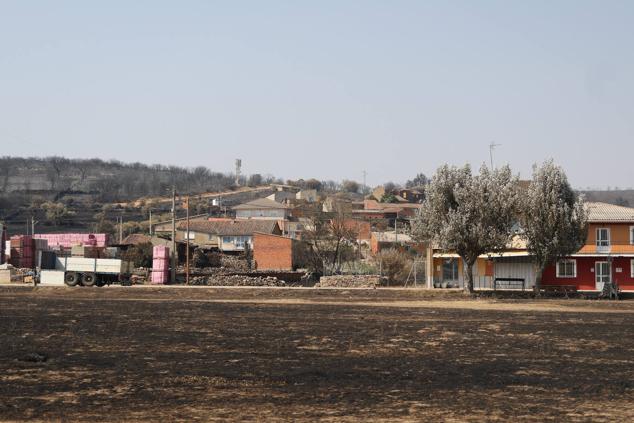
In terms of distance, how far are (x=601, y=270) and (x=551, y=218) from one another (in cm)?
1049

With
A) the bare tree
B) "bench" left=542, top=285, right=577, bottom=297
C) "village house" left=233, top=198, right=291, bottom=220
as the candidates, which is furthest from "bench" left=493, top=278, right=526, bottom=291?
"village house" left=233, top=198, right=291, bottom=220

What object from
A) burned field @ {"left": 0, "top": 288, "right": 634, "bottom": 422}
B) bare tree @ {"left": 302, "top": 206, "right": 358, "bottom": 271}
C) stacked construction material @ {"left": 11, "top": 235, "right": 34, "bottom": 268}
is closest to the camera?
burned field @ {"left": 0, "top": 288, "right": 634, "bottom": 422}

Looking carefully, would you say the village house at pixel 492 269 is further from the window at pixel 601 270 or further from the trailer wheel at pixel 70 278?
the trailer wheel at pixel 70 278

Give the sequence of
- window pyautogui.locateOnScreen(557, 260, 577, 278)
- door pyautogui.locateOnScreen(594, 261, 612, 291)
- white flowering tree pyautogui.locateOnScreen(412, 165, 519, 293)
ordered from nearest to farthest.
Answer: white flowering tree pyautogui.locateOnScreen(412, 165, 519, 293), door pyautogui.locateOnScreen(594, 261, 612, 291), window pyautogui.locateOnScreen(557, 260, 577, 278)

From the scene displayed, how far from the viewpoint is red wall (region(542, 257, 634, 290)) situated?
214 feet

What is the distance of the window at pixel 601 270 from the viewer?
65875 mm

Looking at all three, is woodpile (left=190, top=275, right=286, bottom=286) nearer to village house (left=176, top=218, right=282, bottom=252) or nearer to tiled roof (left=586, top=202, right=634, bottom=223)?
tiled roof (left=586, top=202, right=634, bottom=223)

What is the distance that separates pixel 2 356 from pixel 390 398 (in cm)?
1156

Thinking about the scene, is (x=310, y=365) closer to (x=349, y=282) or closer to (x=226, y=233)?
(x=349, y=282)

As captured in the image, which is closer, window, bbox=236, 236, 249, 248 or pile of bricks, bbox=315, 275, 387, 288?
pile of bricks, bbox=315, 275, 387, 288

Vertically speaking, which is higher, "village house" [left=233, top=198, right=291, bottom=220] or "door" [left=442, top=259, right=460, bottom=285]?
"village house" [left=233, top=198, right=291, bottom=220]

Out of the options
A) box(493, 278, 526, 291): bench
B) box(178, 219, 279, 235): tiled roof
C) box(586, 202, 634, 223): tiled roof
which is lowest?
box(493, 278, 526, 291): bench

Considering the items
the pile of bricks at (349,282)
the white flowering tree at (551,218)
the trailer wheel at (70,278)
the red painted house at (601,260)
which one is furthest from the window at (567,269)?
the trailer wheel at (70,278)

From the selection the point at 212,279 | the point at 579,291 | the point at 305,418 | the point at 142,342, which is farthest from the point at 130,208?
the point at 305,418
